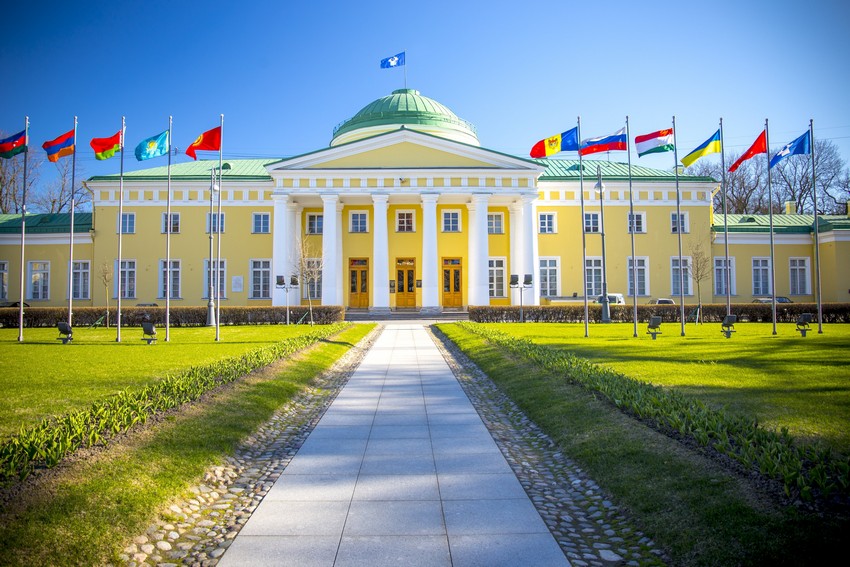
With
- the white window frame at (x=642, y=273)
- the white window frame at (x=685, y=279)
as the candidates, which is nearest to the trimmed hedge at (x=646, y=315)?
the white window frame at (x=685, y=279)

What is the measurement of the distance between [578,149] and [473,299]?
17.2m

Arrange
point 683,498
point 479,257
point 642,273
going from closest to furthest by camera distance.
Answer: point 683,498 → point 479,257 → point 642,273

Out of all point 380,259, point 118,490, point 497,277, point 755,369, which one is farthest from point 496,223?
point 118,490

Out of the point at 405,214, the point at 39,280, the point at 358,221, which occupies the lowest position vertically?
the point at 39,280

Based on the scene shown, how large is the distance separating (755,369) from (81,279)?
42804mm

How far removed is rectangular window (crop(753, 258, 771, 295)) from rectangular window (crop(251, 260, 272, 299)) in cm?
3523

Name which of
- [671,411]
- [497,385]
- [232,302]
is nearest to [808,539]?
[671,411]

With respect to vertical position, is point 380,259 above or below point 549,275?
above

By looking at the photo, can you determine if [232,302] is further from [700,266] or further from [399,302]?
[700,266]

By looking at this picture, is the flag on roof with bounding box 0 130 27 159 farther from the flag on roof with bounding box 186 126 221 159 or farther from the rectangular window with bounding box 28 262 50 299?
the rectangular window with bounding box 28 262 50 299

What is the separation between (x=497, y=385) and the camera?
1193 cm

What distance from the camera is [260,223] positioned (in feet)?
137

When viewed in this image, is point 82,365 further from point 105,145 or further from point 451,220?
point 451,220

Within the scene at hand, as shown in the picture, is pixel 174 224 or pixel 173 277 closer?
pixel 173 277
